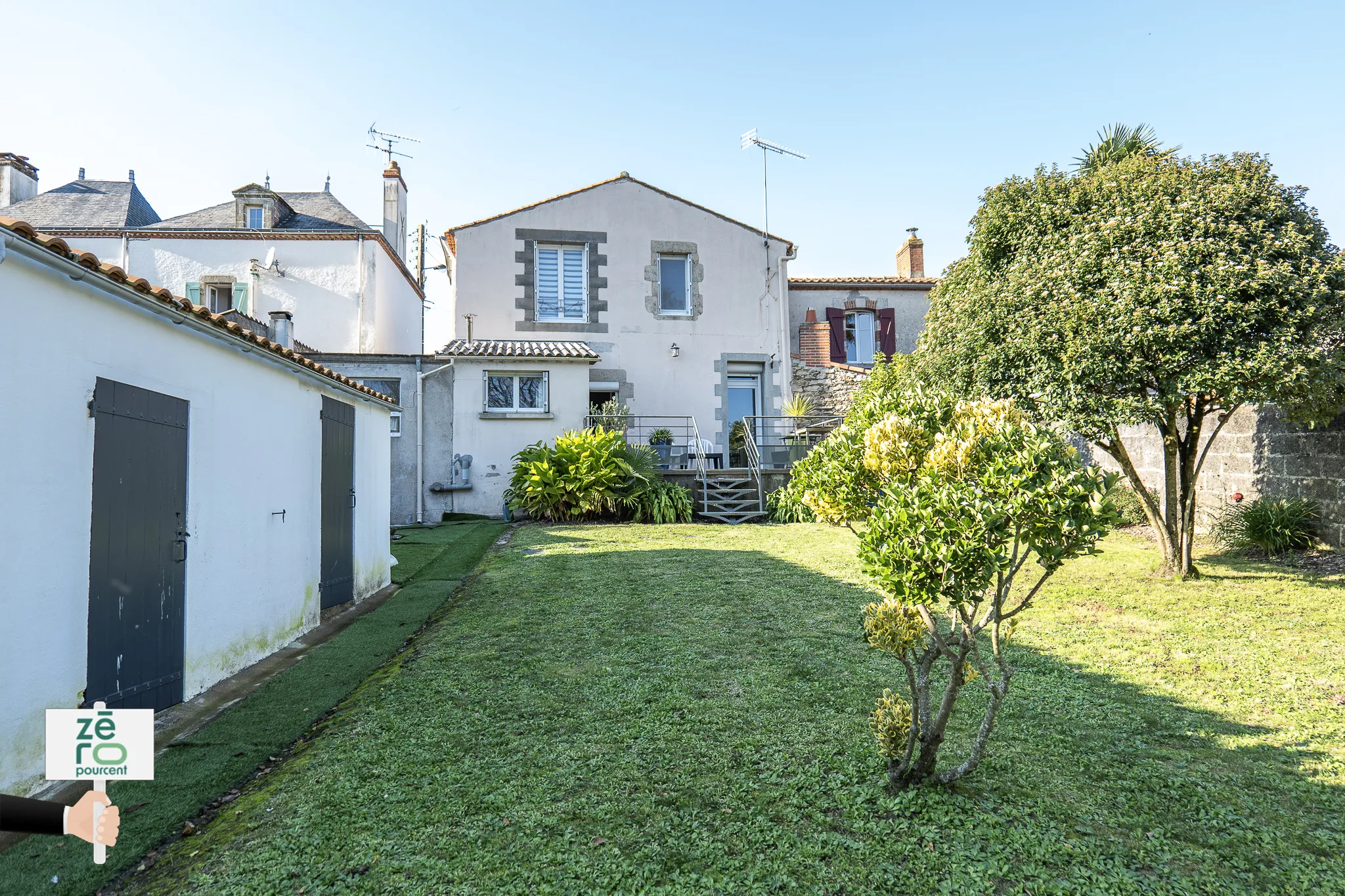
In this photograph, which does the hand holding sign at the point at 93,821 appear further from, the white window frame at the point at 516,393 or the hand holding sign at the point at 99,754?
the white window frame at the point at 516,393

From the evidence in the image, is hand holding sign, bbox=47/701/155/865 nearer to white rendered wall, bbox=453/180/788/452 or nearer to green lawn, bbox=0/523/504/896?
green lawn, bbox=0/523/504/896

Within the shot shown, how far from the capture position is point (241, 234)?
18.3m

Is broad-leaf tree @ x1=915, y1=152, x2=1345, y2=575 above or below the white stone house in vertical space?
below

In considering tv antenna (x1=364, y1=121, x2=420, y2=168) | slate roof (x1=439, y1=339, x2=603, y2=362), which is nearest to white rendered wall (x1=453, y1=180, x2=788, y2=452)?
slate roof (x1=439, y1=339, x2=603, y2=362)

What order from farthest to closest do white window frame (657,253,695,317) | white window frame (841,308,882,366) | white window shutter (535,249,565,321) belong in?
1. white window frame (841,308,882,366)
2. white window frame (657,253,695,317)
3. white window shutter (535,249,565,321)

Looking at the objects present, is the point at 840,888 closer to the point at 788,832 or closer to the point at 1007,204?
the point at 788,832

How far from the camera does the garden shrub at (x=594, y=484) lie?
13.2 m

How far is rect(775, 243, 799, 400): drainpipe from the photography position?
17969mm

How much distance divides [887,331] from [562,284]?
973cm

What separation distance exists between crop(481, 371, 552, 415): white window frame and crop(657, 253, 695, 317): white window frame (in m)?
3.89

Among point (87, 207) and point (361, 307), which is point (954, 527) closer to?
point (361, 307)

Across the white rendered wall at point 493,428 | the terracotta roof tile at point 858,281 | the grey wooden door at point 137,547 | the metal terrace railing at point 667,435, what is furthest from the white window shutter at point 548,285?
the grey wooden door at point 137,547

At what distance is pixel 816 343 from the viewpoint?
1961 cm

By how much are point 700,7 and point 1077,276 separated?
21.9ft
